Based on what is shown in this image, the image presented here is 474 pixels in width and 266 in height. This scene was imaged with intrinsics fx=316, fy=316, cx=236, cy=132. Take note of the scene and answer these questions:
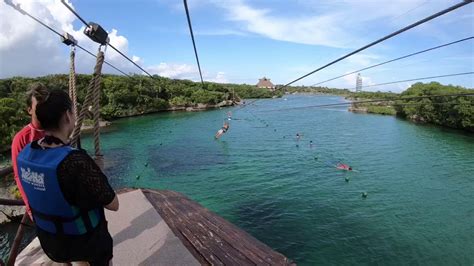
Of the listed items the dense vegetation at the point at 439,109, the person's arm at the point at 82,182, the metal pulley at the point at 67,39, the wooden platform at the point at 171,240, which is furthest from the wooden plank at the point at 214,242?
the dense vegetation at the point at 439,109

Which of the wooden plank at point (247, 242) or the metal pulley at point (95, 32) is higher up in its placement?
the metal pulley at point (95, 32)

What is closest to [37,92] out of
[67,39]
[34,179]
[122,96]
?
[34,179]

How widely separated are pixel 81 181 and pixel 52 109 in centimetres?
62

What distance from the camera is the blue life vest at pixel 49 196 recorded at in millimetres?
2330

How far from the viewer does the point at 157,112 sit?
8200cm

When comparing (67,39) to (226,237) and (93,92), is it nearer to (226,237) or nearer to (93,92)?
(93,92)

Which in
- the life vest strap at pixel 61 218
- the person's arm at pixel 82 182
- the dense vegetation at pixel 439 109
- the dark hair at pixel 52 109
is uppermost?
the dark hair at pixel 52 109

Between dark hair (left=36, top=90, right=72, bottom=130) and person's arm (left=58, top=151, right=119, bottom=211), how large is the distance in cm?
35

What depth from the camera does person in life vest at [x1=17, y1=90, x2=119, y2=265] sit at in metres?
2.34

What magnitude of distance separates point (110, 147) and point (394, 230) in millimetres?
31010

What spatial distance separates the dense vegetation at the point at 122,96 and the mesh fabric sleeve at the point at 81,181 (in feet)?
116

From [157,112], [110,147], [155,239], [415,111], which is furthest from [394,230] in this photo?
[157,112]

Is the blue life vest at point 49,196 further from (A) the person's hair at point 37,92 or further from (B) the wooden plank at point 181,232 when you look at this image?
(B) the wooden plank at point 181,232

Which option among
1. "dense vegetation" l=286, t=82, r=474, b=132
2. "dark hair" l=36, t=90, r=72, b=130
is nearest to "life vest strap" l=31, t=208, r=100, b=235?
"dark hair" l=36, t=90, r=72, b=130
